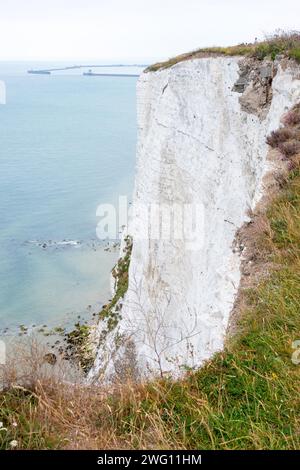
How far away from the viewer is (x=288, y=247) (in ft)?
21.7

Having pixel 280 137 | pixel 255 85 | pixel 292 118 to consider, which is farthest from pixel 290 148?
pixel 255 85

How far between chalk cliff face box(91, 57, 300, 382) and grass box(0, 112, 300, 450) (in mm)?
3719

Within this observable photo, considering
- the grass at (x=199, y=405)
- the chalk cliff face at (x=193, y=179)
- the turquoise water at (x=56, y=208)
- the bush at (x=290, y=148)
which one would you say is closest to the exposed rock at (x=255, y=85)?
the chalk cliff face at (x=193, y=179)

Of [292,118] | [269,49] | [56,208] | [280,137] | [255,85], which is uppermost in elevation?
[269,49]

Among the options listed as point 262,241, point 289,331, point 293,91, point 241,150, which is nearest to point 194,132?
point 241,150

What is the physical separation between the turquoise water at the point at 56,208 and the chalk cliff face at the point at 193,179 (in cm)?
1140

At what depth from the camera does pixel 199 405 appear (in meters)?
4.44

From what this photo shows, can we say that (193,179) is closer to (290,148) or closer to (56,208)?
(290,148)

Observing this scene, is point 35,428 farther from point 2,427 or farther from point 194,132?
point 194,132

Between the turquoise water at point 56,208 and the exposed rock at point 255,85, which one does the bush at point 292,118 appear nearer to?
the exposed rock at point 255,85

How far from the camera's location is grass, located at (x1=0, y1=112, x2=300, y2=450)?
3.98 meters

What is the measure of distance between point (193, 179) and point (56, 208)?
32.2 meters

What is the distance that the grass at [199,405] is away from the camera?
157 inches

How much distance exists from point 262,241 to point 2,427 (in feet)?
15.2
